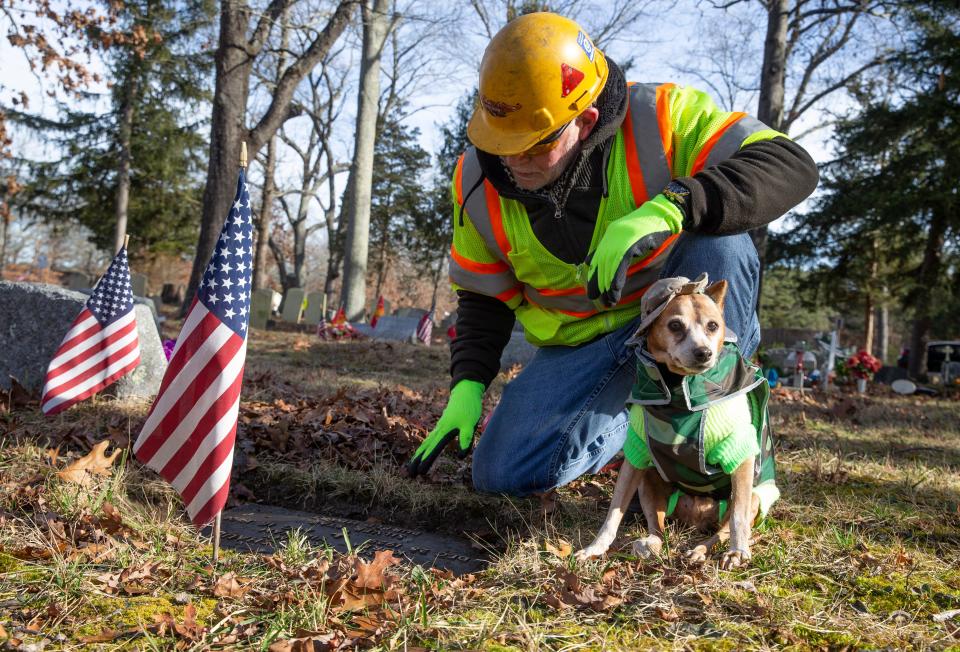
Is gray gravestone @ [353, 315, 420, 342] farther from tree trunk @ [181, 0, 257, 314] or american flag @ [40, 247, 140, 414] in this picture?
american flag @ [40, 247, 140, 414]

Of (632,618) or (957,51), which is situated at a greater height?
(957,51)

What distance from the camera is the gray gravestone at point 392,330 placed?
17177mm

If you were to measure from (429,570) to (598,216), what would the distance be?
162cm

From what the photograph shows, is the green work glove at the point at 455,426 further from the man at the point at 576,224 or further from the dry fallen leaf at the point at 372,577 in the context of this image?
the dry fallen leaf at the point at 372,577

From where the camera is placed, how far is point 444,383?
8242 mm

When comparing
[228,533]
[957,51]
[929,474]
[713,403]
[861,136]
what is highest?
[957,51]

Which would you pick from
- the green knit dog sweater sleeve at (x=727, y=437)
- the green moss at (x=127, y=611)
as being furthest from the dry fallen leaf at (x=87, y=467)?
the green knit dog sweater sleeve at (x=727, y=437)

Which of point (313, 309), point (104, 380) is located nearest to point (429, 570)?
point (104, 380)

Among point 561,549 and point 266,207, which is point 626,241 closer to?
point 561,549

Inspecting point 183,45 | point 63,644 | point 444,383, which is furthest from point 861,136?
point 63,644

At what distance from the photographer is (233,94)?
38.1 ft

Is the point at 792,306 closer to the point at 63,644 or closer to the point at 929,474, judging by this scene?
the point at 929,474

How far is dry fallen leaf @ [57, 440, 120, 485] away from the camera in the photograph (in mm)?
3191

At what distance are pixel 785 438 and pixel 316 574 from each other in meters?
3.89
